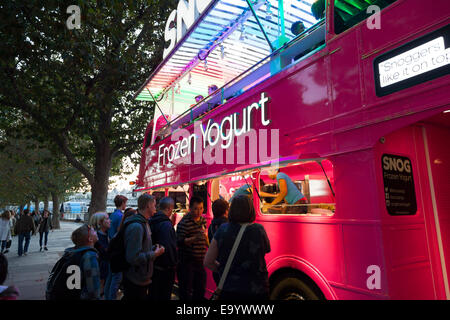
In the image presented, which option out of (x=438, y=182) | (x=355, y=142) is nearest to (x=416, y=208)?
(x=438, y=182)

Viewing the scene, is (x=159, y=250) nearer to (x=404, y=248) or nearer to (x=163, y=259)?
(x=163, y=259)

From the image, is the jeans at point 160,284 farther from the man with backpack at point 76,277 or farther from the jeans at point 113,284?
the jeans at point 113,284

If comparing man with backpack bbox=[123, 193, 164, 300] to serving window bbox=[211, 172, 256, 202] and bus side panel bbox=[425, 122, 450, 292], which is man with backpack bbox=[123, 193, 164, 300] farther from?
bus side panel bbox=[425, 122, 450, 292]

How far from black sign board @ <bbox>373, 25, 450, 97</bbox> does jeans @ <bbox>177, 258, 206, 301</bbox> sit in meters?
3.23

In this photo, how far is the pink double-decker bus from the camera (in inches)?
98.3

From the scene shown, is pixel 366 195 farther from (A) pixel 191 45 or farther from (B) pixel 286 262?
(A) pixel 191 45

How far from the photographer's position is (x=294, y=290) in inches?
132

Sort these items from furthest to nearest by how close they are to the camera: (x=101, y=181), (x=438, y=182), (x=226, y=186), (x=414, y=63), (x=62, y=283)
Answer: (x=101, y=181)
(x=226, y=186)
(x=438, y=182)
(x=62, y=283)
(x=414, y=63)

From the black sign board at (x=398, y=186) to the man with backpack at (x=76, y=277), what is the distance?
2.86 meters

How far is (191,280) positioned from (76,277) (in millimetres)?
1864

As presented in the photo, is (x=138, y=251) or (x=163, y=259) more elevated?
(x=138, y=251)

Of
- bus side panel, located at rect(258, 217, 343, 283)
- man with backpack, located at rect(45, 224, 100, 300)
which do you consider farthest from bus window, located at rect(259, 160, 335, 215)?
man with backpack, located at rect(45, 224, 100, 300)

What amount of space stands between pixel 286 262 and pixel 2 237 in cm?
1194

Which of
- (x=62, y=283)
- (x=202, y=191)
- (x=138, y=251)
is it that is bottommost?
(x=62, y=283)
